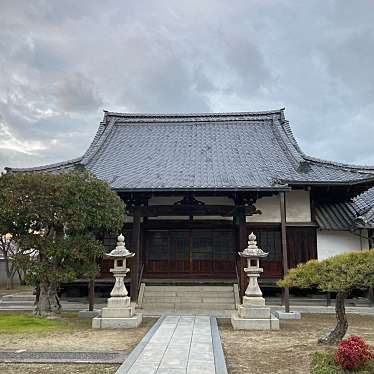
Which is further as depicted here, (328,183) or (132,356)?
(328,183)

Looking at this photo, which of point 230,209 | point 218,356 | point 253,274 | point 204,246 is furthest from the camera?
point 204,246

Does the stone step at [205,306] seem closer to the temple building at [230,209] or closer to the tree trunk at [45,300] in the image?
the temple building at [230,209]

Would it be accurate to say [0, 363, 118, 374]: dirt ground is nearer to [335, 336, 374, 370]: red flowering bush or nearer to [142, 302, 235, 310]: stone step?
[335, 336, 374, 370]: red flowering bush

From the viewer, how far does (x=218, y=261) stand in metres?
16.8

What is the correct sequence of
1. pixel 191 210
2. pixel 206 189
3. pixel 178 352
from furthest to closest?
1. pixel 191 210
2. pixel 206 189
3. pixel 178 352

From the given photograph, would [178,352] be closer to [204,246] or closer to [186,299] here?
[186,299]

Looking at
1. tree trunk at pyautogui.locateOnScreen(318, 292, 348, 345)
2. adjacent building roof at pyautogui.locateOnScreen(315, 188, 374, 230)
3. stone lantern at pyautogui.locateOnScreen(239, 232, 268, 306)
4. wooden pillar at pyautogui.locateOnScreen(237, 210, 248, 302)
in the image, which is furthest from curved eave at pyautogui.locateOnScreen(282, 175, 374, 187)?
tree trunk at pyautogui.locateOnScreen(318, 292, 348, 345)

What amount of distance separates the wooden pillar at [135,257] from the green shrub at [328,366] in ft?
28.9

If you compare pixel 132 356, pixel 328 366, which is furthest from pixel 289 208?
pixel 132 356

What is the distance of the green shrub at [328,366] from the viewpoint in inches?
247

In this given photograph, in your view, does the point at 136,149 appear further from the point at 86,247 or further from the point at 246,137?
the point at 86,247

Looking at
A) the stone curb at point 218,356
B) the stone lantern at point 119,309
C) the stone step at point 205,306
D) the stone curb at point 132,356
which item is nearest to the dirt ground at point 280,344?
the stone curb at point 218,356

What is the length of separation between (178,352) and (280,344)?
253 cm

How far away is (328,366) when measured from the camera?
21.8 feet
